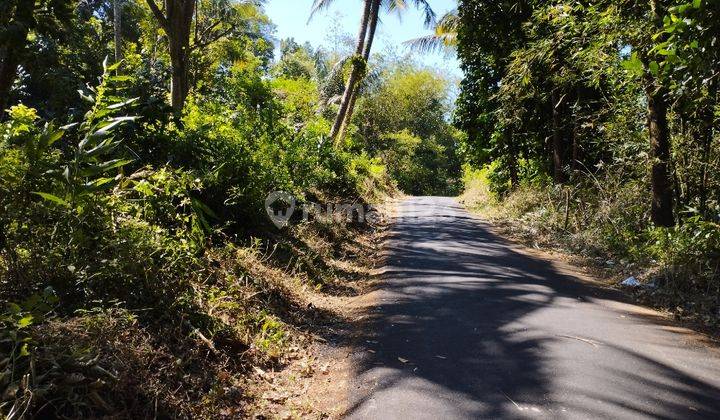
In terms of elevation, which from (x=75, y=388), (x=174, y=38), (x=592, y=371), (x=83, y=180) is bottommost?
(x=592, y=371)

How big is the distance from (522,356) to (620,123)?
22.6 feet

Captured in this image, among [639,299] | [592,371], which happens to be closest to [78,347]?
[592,371]

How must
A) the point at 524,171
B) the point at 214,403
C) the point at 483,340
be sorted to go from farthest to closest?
the point at 524,171
the point at 483,340
the point at 214,403

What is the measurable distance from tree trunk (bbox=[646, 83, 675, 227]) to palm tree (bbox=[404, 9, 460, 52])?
30.4 feet

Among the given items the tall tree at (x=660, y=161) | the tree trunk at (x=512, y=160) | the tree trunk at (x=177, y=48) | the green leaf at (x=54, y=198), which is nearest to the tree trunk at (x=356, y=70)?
the tree trunk at (x=512, y=160)

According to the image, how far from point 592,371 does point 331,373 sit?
2.13 m

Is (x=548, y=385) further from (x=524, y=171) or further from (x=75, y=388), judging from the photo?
(x=524, y=171)

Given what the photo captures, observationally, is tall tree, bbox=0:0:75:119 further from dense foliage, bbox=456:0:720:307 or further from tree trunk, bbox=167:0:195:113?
dense foliage, bbox=456:0:720:307

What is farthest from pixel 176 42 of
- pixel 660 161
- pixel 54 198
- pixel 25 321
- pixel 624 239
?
pixel 624 239

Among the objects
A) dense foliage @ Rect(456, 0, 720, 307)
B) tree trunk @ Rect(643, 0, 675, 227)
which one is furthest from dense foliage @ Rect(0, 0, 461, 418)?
tree trunk @ Rect(643, 0, 675, 227)

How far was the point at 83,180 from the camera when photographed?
371 cm

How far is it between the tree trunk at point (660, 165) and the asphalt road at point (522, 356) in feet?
6.15

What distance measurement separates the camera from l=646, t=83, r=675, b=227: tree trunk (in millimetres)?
7848

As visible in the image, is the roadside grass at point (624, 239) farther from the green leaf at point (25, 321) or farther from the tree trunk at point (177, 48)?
the tree trunk at point (177, 48)
